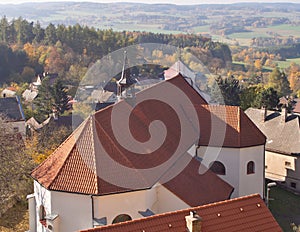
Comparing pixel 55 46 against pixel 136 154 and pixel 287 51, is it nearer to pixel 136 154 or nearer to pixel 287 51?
pixel 136 154

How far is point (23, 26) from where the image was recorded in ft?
359

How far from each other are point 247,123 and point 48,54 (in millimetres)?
74370

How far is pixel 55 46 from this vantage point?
328 feet

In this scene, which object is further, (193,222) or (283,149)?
(283,149)

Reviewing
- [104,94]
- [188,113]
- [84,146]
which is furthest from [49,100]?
[84,146]

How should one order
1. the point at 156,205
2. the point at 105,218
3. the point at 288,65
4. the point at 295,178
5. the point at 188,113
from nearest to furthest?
the point at 105,218 < the point at 156,205 < the point at 188,113 < the point at 295,178 < the point at 288,65

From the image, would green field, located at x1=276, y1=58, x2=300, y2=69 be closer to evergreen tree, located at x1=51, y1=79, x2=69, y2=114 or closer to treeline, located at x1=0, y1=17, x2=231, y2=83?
treeline, located at x1=0, y1=17, x2=231, y2=83

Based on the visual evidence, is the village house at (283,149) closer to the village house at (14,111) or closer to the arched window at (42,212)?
the arched window at (42,212)

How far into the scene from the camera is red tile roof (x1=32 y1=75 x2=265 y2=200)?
61.0ft

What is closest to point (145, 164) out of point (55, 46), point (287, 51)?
point (55, 46)

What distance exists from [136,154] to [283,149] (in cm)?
1830

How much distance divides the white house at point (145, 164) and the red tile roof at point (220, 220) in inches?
148

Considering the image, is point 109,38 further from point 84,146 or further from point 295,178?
point 84,146

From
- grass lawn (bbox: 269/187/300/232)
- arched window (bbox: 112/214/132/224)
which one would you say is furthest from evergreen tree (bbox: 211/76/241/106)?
arched window (bbox: 112/214/132/224)
